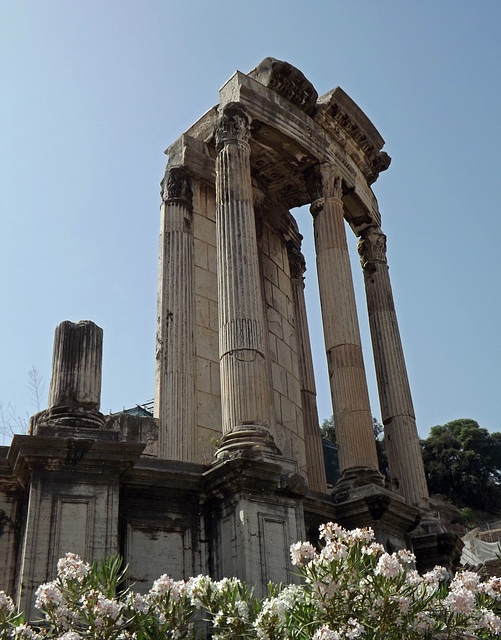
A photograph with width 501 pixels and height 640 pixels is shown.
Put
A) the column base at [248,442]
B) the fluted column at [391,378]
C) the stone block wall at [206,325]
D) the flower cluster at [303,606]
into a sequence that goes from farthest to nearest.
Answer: the fluted column at [391,378] → the stone block wall at [206,325] → the column base at [248,442] → the flower cluster at [303,606]

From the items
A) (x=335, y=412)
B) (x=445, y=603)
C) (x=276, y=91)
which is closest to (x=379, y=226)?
(x=276, y=91)

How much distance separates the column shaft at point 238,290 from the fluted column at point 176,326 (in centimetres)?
230

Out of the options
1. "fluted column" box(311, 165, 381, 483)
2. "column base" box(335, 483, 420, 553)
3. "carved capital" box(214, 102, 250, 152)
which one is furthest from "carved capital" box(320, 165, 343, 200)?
"column base" box(335, 483, 420, 553)

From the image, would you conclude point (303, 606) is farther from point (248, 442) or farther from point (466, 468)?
point (466, 468)

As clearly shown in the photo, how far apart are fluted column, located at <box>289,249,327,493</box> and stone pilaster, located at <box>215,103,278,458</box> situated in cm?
597

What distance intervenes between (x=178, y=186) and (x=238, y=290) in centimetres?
552

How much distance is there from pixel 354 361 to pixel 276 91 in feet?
24.0

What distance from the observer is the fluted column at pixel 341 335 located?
Result: 53.6 ft

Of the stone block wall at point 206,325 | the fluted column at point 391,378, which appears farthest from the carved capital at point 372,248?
the stone block wall at point 206,325

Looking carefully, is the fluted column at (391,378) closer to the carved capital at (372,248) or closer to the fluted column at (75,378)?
the carved capital at (372,248)

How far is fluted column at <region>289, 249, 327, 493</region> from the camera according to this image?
2039 centimetres

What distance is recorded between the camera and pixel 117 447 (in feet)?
34.3

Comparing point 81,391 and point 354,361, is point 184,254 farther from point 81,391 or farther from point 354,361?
point 81,391

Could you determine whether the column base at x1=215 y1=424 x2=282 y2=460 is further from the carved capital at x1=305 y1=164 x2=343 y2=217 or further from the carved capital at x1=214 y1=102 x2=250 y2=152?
the carved capital at x1=305 y1=164 x2=343 y2=217
